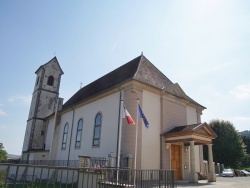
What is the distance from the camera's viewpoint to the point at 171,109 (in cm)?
1783

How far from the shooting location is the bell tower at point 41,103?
29403 millimetres

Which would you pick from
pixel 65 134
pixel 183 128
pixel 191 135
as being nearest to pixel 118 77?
pixel 183 128

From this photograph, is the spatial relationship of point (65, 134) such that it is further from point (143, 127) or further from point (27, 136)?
point (143, 127)

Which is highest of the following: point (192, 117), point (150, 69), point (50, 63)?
point (50, 63)

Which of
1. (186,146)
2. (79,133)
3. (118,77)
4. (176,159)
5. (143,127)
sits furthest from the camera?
(79,133)

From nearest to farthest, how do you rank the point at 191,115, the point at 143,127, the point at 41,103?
the point at 143,127, the point at 191,115, the point at 41,103

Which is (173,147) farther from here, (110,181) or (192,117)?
(110,181)

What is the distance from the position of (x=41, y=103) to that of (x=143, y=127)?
20742 mm

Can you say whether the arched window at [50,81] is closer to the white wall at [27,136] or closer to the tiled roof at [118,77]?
the white wall at [27,136]

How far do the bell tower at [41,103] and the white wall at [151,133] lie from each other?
1858 cm

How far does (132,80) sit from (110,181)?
A: 840cm

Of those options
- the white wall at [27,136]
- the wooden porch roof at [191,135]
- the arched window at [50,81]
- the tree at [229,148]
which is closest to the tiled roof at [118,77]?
the wooden porch roof at [191,135]

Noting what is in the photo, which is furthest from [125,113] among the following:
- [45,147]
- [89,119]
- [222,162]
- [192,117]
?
[222,162]

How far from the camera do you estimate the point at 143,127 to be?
50.2 feet
